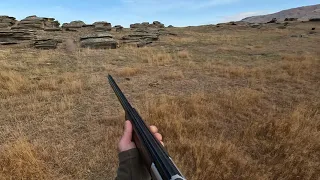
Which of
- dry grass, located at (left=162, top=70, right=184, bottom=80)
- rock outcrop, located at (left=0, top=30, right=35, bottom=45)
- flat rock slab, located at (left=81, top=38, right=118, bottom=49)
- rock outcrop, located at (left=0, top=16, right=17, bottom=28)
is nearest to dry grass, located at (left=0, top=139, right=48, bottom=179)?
dry grass, located at (left=162, top=70, right=184, bottom=80)

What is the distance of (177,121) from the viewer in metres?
6.24

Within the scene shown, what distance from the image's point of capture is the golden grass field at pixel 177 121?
15.8ft

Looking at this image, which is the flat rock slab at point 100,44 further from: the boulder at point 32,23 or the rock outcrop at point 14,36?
the boulder at point 32,23

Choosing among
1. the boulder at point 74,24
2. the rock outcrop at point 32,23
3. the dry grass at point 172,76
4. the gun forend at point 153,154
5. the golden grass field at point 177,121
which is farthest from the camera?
the boulder at point 74,24

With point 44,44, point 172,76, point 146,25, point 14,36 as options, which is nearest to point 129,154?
point 172,76

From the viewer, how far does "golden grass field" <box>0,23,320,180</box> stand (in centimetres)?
483

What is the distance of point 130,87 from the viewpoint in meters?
10.2

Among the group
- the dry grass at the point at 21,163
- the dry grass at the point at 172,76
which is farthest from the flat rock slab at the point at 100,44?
the dry grass at the point at 21,163

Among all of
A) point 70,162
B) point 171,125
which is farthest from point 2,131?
point 171,125

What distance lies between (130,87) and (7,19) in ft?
108

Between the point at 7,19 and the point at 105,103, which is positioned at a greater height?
the point at 7,19

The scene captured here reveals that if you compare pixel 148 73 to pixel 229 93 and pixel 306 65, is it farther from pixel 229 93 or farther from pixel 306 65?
pixel 306 65

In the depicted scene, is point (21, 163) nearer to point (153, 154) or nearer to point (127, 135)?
point (127, 135)

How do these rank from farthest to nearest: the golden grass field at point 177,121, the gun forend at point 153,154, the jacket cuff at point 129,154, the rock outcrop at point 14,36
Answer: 1. the rock outcrop at point 14,36
2. the golden grass field at point 177,121
3. the jacket cuff at point 129,154
4. the gun forend at point 153,154
